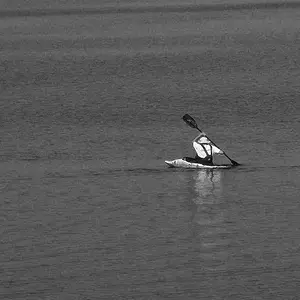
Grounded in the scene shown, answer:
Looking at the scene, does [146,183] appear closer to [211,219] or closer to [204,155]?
[204,155]

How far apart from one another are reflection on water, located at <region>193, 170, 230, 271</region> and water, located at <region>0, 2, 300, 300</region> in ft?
0.23

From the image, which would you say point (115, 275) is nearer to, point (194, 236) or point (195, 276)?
point (195, 276)

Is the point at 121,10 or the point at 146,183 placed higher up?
the point at 121,10

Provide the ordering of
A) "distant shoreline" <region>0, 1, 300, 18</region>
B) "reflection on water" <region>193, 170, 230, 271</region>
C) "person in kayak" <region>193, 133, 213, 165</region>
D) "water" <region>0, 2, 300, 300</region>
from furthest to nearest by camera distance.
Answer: "distant shoreline" <region>0, 1, 300, 18</region>, "person in kayak" <region>193, 133, 213, 165</region>, "reflection on water" <region>193, 170, 230, 271</region>, "water" <region>0, 2, 300, 300</region>

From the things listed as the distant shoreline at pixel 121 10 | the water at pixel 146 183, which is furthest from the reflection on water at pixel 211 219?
the distant shoreline at pixel 121 10

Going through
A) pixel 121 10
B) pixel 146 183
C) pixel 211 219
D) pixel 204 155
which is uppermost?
pixel 121 10

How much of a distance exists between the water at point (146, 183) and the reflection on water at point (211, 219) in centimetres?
7

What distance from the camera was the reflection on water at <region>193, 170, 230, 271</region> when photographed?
41781mm

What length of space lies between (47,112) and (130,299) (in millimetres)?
41117

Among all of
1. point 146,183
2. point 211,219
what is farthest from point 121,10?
point 211,219

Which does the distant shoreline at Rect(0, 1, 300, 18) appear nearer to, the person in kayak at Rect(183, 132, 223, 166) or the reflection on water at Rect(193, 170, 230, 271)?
the person in kayak at Rect(183, 132, 223, 166)

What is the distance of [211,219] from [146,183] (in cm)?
671

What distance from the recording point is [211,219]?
46875 mm

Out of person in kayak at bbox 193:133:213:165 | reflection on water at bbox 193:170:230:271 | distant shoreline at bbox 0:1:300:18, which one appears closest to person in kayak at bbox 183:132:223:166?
person in kayak at bbox 193:133:213:165
